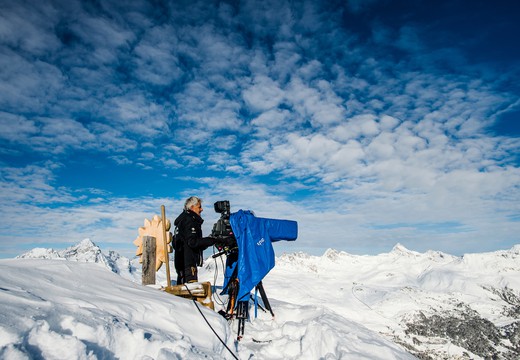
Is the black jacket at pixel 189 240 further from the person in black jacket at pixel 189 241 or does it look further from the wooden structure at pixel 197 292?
the wooden structure at pixel 197 292

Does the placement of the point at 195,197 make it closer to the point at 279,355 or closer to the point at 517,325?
the point at 279,355

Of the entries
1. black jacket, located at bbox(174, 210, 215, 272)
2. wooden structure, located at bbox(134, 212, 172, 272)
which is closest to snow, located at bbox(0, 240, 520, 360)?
black jacket, located at bbox(174, 210, 215, 272)

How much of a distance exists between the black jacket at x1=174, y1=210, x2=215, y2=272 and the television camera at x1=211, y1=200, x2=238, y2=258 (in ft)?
0.75

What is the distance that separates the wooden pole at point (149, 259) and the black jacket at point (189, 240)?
0.80 meters

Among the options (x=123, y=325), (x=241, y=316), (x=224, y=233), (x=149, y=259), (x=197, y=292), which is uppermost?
(x=224, y=233)

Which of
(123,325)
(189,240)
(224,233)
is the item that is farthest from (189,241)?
(123,325)

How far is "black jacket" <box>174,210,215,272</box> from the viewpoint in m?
6.85

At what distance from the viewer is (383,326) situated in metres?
150

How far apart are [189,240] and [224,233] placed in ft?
2.65

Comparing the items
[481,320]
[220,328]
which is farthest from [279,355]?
[481,320]

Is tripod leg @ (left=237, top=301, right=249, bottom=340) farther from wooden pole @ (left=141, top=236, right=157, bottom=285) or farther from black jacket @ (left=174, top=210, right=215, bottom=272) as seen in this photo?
wooden pole @ (left=141, top=236, right=157, bottom=285)

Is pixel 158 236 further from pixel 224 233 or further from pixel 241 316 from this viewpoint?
pixel 241 316

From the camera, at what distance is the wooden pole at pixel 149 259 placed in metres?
7.69

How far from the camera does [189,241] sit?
269 inches
